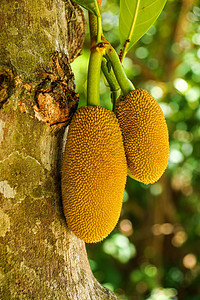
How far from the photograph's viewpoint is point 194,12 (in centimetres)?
252

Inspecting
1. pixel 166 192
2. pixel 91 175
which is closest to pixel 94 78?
pixel 91 175

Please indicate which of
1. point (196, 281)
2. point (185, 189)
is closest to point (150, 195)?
point (185, 189)

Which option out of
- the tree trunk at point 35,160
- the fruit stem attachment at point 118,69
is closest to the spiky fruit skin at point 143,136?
the fruit stem attachment at point 118,69

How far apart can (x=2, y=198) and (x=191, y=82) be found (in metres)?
1.94

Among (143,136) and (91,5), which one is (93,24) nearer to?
(91,5)

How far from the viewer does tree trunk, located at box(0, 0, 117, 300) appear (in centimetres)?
57

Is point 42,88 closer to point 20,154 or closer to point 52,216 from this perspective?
point 20,154

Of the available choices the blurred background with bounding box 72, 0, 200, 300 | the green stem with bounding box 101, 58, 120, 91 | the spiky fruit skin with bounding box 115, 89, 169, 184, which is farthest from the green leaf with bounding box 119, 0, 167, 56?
the blurred background with bounding box 72, 0, 200, 300

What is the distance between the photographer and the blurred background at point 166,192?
2277 millimetres

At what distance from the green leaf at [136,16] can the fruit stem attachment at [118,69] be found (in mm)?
151

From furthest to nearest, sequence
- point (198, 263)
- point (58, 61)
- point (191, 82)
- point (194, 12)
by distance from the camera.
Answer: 1. point (198, 263)
2. point (194, 12)
3. point (191, 82)
4. point (58, 61)

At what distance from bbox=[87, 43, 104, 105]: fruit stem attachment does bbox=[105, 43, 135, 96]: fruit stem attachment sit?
0.03 m

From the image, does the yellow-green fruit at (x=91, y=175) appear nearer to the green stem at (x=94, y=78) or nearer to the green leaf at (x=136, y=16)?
the green stem at (x=94, y=78)

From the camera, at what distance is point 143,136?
0.77m
